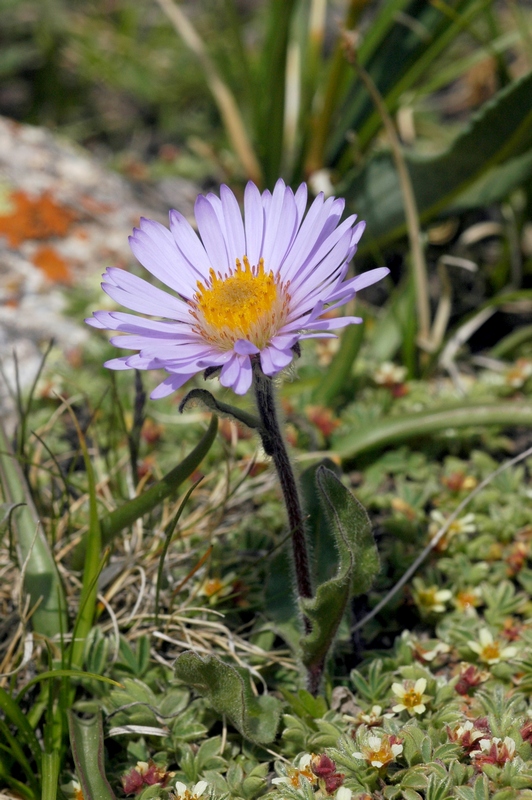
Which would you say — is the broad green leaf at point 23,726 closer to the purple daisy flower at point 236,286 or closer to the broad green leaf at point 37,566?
the broad green leaf at point 37,566

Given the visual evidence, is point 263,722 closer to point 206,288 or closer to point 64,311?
point 206,288

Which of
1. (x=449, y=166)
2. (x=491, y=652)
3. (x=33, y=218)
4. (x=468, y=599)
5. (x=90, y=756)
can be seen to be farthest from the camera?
(x=33, y=218)

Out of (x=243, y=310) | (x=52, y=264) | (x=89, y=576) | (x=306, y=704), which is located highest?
(x=52, y=264)

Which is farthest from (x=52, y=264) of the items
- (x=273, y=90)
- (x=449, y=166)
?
(x=449, y=166)

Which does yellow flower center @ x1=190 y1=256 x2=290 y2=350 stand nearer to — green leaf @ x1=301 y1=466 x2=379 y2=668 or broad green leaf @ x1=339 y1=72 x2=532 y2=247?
green leaf @ x1=301 y1=466 x2=379 y2=668

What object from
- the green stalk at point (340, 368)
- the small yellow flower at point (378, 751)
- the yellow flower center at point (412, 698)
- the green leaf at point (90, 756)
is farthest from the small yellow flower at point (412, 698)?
the green stalk at point (340, 368)

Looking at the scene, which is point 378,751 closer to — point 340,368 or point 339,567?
point 339,567
